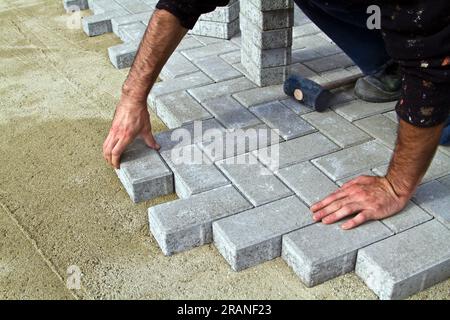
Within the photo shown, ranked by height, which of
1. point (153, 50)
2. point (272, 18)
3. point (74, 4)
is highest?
point (153, 50)

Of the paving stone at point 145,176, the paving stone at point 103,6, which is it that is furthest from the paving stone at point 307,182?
the paving stone at point 103,6

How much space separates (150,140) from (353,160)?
1120 mm

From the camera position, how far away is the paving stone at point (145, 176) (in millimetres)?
2803

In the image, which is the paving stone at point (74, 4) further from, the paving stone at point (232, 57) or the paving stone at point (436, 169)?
the paving stone at point (436, 169)

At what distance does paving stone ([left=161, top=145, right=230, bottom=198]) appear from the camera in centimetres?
274

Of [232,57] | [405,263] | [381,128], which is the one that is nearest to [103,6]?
A: [232,57]

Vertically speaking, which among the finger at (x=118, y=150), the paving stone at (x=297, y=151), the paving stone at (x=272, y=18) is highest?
the paving stone at (x=272, y=18)

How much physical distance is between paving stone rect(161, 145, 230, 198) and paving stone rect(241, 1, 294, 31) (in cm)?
102

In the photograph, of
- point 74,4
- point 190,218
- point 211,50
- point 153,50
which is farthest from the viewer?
point 74,4

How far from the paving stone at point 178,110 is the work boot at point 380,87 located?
102cm

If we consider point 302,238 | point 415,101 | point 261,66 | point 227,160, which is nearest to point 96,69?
point 261,66

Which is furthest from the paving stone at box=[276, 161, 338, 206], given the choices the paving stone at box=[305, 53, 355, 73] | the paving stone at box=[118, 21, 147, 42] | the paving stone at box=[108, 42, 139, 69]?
the paving stone at box=[118, 21, 147, 42]

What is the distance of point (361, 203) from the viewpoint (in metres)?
2.44

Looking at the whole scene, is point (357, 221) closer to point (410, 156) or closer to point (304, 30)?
point (410, 156)
